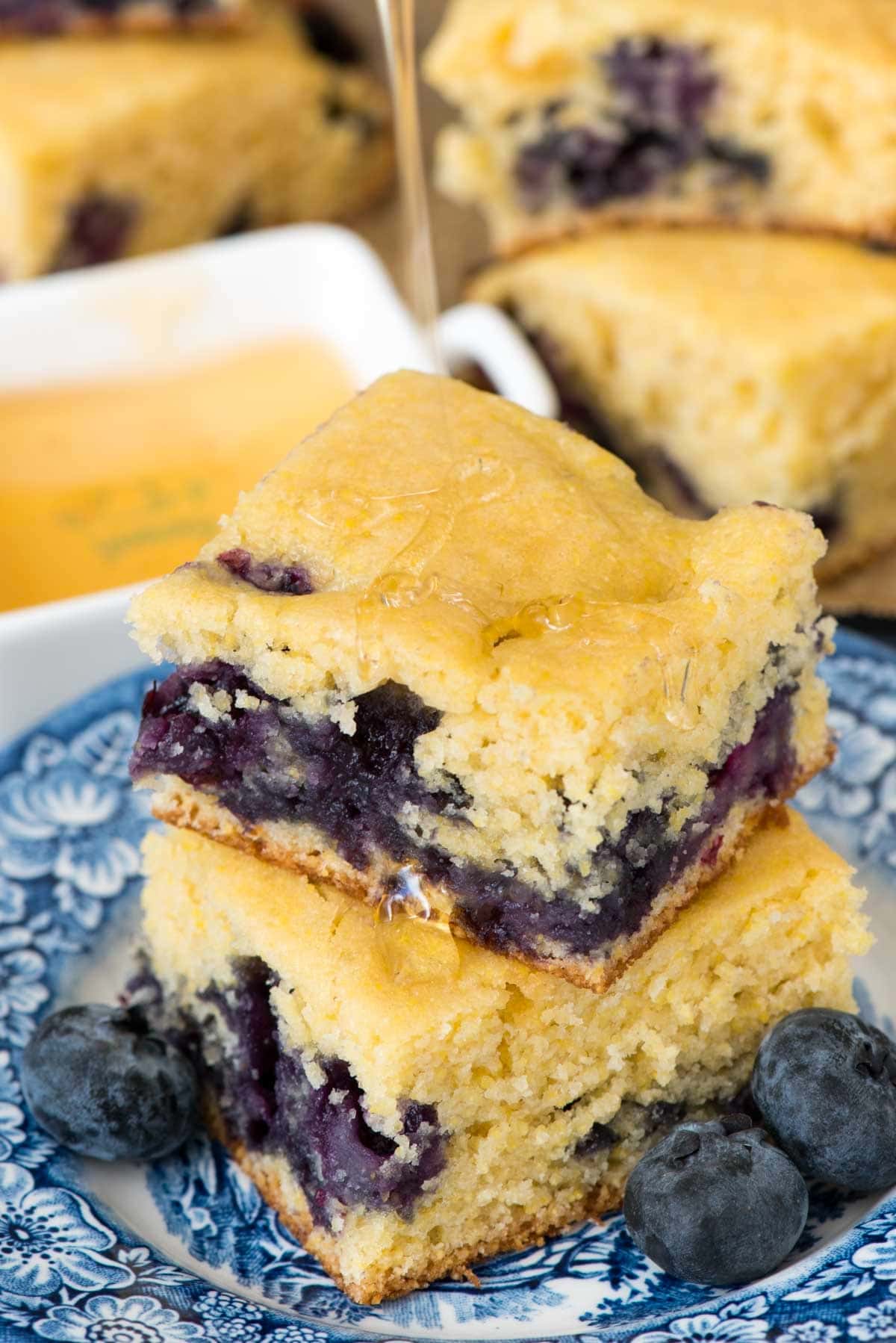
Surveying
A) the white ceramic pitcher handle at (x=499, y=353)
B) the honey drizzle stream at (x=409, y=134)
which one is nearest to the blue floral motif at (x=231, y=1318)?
the honey drizzle stream at (x=409, y=134)

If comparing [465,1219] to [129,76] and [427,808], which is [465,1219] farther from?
[129,76]

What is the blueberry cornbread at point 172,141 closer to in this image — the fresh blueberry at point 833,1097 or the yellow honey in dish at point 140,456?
the yellow honey in dish at point 140,456

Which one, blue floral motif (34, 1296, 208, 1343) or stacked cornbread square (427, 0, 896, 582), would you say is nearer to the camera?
blue floral motif (34, 1296, 208, 1343)

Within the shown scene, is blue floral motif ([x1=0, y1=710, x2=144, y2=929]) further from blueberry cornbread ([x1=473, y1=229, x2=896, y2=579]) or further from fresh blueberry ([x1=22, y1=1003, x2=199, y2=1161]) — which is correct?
blueberry cornbread ([x1=473, y1=229, x2=896, y2=579])

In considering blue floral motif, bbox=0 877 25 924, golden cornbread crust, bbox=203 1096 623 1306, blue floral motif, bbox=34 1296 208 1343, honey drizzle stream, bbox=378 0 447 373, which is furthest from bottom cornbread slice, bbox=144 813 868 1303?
honey drizzle stream, bbox=378 0 447 373

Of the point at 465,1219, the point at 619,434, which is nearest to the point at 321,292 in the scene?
the point at 619,434

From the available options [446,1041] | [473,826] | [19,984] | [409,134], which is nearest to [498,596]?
[473,826]
